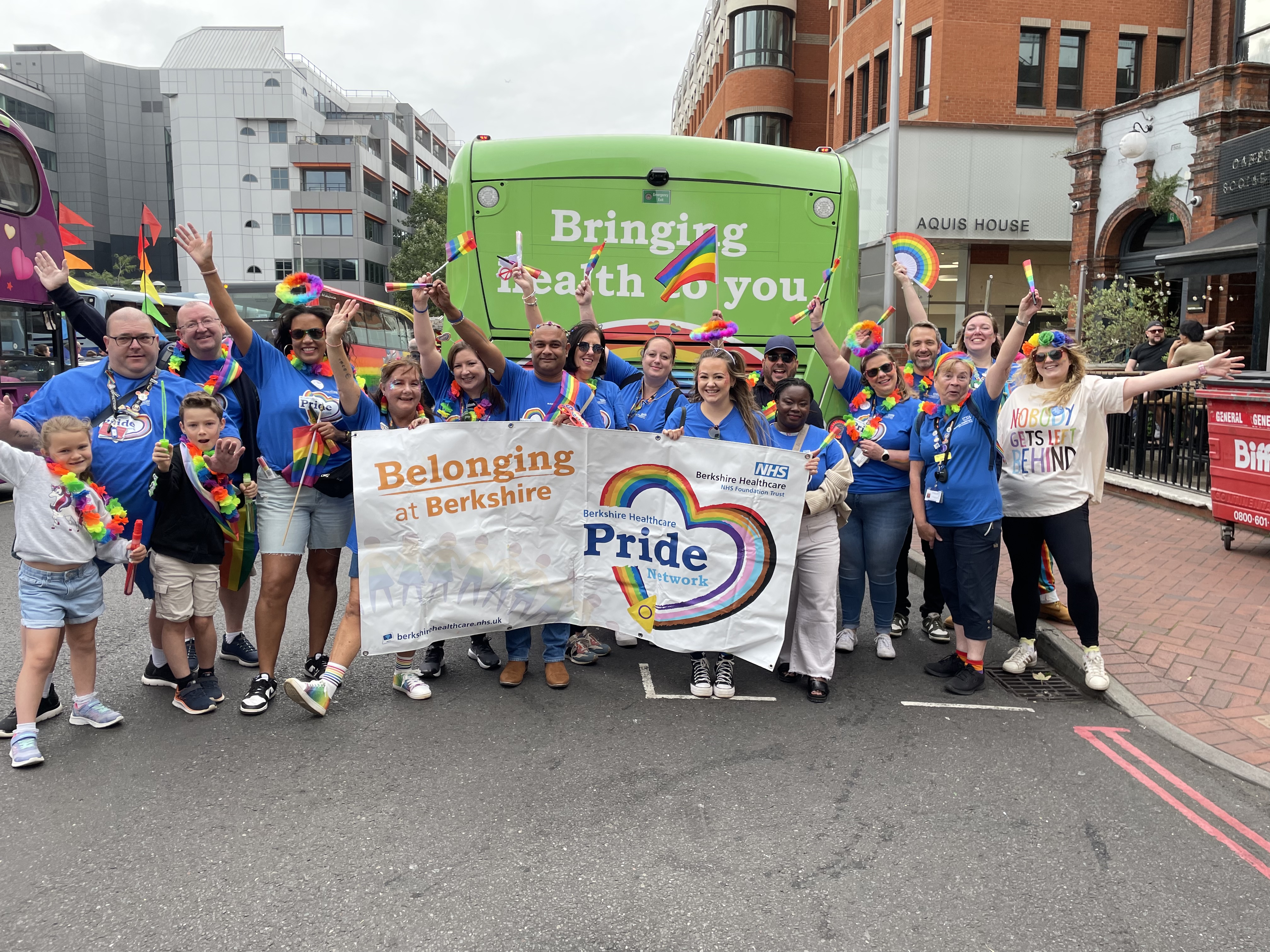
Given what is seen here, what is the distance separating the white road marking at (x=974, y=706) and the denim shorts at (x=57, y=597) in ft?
12.8

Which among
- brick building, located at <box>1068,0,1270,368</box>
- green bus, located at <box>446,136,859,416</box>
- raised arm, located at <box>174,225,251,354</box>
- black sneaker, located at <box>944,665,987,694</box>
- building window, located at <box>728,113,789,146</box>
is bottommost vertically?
black sneaker, located at <box>944,665,987,694</box>

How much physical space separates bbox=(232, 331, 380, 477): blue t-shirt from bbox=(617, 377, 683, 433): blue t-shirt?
4.99 feet

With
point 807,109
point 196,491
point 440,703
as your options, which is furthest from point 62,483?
point 807,109

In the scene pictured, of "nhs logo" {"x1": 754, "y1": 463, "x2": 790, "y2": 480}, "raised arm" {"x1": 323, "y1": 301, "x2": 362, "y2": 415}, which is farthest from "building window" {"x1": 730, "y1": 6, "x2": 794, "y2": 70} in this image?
"raised arm" {"x1": 323, "y1": 301, "x2": 362, "y2": 415}

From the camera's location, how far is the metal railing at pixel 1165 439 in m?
9.27

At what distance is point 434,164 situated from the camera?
8906 cm

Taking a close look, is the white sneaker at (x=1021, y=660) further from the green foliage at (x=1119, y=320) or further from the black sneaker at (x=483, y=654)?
the green foliage at (x=1119, y=320)

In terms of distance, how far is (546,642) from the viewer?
4961 mm

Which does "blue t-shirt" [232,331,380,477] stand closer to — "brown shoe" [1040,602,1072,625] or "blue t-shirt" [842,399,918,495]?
"blue t-shirt" [842,399,918,495]

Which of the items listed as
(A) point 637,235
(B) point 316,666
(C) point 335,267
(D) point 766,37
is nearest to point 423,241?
(C) point 335,267

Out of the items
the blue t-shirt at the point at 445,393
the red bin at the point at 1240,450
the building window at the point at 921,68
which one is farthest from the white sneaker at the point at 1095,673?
the building window at the point at 921,68

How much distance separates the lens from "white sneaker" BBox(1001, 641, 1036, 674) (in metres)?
5.09

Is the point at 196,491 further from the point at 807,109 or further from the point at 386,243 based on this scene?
the point at 386,243

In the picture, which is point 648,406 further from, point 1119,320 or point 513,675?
point 1119,320
